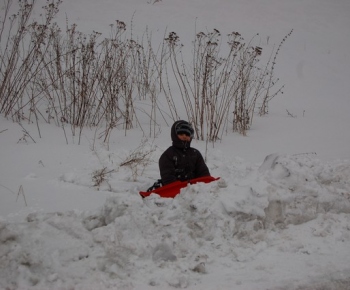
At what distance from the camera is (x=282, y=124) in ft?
18.1

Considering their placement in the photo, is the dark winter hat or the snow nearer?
the snow

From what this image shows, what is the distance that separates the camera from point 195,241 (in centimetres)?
188

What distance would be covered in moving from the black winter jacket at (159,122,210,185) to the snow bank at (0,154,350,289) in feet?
2.94

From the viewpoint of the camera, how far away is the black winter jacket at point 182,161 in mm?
3163

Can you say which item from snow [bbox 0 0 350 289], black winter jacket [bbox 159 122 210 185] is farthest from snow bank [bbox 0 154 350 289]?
black winter jacket [bbox 159 122 210 185]

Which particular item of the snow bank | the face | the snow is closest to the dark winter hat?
the face

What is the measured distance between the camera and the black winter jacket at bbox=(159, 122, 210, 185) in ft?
10.4

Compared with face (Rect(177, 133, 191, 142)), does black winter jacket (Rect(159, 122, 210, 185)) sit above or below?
below

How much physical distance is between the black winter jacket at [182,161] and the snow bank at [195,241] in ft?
2.94

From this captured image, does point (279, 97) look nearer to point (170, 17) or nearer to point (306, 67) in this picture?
point (306, 67)

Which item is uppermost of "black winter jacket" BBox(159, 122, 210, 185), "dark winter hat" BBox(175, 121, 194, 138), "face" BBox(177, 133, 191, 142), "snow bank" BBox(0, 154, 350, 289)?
"dark winter hat" BBox(175, 121, 194, 138)

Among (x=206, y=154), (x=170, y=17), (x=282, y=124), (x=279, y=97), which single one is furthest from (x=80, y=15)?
(x=206, y=154)

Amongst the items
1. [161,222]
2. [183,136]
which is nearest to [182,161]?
[183,136]

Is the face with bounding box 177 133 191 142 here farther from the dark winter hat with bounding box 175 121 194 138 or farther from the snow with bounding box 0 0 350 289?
the snow with bounding box 0 0 350 289
